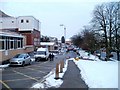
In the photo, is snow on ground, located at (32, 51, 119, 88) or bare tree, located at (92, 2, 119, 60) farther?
bare tree, located at (92, 2, 119, 60)

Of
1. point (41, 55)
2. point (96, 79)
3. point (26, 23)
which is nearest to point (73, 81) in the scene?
point (96, 79)

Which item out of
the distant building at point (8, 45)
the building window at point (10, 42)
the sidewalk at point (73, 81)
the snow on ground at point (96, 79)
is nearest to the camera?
the snow on ground at point (96, 79)

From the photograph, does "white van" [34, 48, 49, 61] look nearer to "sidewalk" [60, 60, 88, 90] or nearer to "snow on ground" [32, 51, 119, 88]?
"snow on ground" [32, 51, 119, 88]

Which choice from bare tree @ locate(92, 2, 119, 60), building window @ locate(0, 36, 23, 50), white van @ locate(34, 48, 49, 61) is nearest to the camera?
building window @ locate(0, 36, 23, 50)

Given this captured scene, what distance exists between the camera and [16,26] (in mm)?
81500

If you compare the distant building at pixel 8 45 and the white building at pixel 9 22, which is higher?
the white building at pixel 9 22

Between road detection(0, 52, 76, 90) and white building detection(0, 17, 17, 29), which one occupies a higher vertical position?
white building detection(0, 17, 17, 29)

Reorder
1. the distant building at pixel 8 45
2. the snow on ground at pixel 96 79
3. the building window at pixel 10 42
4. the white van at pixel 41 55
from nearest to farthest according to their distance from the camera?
the snow on ground at pixel 96 79 < the distant building at pixel 8 45 < the building window at pixel 10 42 < the white van at pixel 41 55

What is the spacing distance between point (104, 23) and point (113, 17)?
2.08 m

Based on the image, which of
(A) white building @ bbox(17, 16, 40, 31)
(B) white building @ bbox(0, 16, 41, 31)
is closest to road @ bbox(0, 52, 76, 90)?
(A) white building @ bbox(17, 16, 40, 31)

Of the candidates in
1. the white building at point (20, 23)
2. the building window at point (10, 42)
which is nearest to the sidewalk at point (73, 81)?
the building window at point (10, 42)

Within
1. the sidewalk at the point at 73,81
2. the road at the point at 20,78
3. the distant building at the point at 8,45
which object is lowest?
the road at the point at 20,78

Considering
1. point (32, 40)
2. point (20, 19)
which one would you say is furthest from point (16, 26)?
point (32, 40)

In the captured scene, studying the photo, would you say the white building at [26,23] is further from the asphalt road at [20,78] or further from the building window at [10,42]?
the asphalt road at [20,78]
